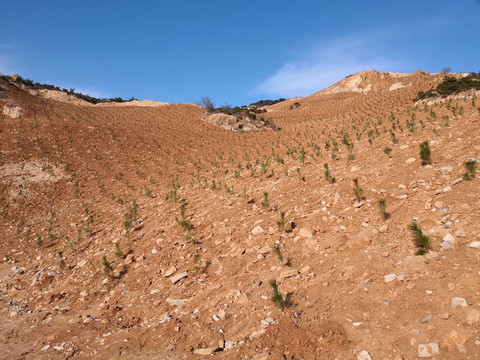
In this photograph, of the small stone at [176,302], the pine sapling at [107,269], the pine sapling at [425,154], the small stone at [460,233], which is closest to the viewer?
the small stone at [460,233]

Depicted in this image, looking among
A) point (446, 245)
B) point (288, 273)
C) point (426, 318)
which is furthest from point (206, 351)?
point (446, 245)

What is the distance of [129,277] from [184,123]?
24.9 metres

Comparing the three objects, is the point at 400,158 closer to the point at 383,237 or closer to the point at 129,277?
the point at 383,237

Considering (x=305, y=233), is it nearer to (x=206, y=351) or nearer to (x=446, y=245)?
(x=446, y=245)

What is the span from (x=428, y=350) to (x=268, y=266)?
283 cm

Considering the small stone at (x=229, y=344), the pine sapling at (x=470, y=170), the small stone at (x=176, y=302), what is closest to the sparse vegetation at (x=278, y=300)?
the small stone at (x=229, y=344)

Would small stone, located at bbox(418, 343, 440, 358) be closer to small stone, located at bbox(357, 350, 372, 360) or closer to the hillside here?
the hillside

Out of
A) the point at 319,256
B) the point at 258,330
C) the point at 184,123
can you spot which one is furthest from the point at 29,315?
the point at 184,123

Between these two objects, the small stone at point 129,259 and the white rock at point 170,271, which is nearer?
the white rock at point 170,271

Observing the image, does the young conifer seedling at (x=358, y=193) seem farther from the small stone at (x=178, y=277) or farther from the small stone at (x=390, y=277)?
the small stone at (x=178, y=277)

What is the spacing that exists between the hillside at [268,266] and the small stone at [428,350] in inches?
0.5

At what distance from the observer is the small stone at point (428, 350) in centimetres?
262

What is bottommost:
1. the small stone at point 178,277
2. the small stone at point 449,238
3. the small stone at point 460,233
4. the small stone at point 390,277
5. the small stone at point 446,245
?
the small stone at point 390,277

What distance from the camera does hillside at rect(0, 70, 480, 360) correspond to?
3.27 m
